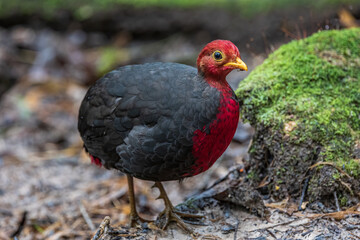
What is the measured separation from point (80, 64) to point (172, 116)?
5807mm

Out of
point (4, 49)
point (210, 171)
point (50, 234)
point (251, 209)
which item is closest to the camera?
point (251, 209)

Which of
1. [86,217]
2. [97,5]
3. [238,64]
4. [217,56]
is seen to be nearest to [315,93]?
[238,64]

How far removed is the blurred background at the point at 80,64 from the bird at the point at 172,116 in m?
1.02

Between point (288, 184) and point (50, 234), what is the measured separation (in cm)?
248

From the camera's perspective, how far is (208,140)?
2.96m

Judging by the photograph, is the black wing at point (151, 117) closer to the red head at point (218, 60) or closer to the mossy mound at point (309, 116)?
the red head at point (218, 60)

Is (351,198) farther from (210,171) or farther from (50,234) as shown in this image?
(50,234)

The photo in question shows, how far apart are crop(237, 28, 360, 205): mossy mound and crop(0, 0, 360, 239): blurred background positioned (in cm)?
40

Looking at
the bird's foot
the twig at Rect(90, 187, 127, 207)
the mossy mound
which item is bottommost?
the twig at Rect(90, 187, 127, 207)

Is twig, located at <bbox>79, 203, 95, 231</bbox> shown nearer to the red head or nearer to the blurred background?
the blurred background

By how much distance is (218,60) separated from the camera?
2.98 meters

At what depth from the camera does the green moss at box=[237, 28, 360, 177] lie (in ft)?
10.5

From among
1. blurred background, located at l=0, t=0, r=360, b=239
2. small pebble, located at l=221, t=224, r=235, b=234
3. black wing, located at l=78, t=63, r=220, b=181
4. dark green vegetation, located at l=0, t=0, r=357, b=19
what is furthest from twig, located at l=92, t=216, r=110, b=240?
dark green vegetation, located at l=0, t=0, r=357, b=19

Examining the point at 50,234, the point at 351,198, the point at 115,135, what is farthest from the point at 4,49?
the point at 351,198
